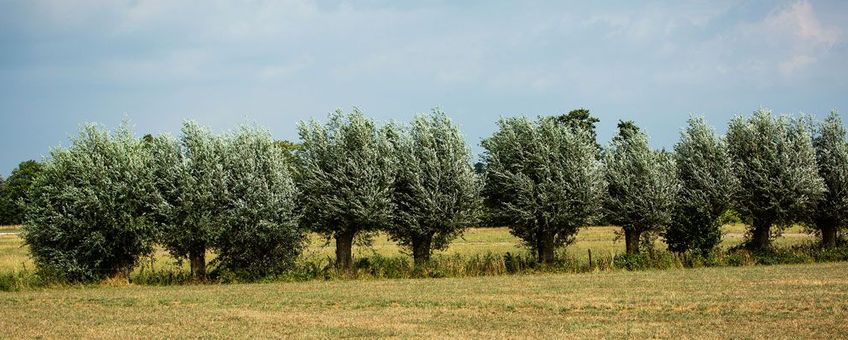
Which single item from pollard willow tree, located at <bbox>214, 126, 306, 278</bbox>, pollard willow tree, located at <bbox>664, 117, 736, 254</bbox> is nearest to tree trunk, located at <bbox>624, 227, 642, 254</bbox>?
pollard willow tree, located at <bbox>664, 117, 736, 254</bbox>

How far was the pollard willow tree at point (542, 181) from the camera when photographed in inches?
1834

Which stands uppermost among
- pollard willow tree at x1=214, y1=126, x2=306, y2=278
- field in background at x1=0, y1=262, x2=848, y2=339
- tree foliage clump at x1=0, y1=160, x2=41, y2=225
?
tree foliage clump at x1=0, y1=160, x2=41, y2=225

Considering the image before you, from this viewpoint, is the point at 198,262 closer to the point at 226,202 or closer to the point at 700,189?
the point at 226,202

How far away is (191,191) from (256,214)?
134 inches

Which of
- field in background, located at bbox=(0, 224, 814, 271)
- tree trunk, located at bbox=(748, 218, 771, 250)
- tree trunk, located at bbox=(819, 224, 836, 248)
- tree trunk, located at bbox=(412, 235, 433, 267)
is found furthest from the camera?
field in background, located at bbox=(0, 224, 814, 271)

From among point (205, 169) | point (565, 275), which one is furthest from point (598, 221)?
point (205, 169)

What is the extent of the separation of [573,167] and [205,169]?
778 inches

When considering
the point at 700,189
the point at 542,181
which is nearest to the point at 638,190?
the point at 700,189

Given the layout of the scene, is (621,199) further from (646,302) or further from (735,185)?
(646,302)

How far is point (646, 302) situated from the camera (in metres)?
27.9

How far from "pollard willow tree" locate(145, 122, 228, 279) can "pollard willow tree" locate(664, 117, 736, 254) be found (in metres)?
25.4

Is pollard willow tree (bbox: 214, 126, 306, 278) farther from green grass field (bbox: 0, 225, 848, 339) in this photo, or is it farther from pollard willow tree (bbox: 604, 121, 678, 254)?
pollard willow tree (bbox: 604, 121, 678, 254)

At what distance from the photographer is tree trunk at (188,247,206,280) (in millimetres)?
43250

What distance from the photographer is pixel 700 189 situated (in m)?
51.0
